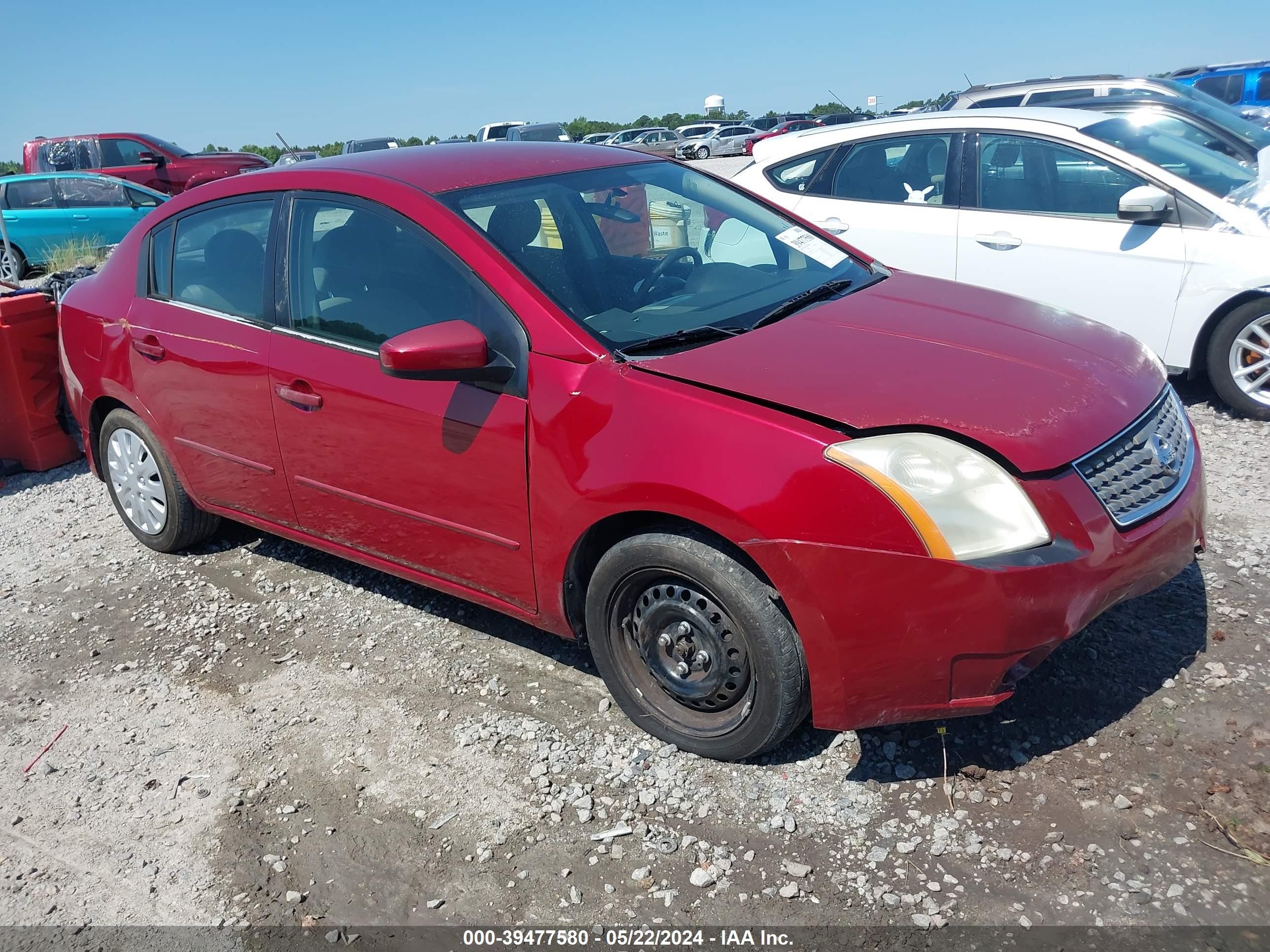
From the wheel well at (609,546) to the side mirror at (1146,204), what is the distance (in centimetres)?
381

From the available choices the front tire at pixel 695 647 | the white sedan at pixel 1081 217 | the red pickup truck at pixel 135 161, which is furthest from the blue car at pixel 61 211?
the front tire at pixel 695 647

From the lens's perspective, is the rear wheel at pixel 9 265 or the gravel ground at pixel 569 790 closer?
the gravel ground at pixel 569 790

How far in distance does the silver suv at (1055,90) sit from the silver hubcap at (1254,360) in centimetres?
518

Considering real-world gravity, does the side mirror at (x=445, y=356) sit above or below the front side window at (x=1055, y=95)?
below

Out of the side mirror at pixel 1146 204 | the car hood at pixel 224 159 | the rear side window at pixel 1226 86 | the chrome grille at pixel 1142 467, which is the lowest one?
the chrome grille at pixel 1142 467

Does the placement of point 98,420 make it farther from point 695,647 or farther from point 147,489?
point 695,647

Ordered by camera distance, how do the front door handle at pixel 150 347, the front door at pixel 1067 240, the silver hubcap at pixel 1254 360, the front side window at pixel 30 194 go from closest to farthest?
1. the front door handle at pixel 150 347
2. the silver hubcap at pixel 1254 360
3. the front door at pixel 1067 240
4. the front side window at pixel 30 194

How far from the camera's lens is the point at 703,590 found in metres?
2.83

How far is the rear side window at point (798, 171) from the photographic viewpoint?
6.59 meters

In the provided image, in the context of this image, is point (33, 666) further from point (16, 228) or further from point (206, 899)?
point (16, 228)

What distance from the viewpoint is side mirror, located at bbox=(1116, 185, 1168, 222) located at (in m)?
5.24

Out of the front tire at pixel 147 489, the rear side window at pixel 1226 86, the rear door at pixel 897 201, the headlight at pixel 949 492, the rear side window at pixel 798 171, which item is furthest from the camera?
the rear side window at pixel 1226 86

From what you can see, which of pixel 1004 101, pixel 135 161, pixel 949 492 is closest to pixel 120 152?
pixel 135 161

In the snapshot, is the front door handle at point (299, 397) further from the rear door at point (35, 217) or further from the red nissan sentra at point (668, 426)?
the rear door at point (35, 217)
